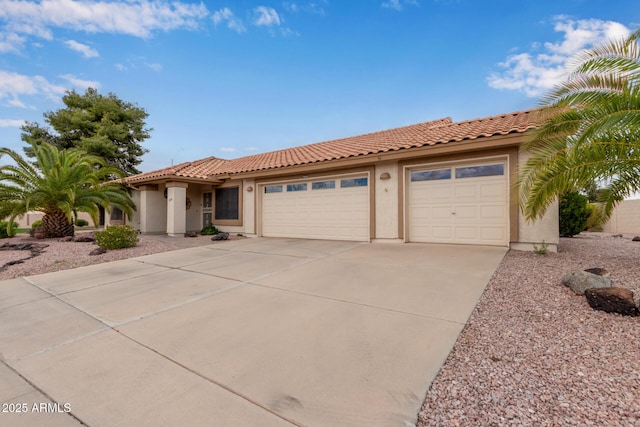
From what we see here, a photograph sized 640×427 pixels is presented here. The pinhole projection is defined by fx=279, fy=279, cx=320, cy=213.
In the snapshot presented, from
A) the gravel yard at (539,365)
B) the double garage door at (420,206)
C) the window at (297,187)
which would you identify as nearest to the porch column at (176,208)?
the double garage door at (420,206)

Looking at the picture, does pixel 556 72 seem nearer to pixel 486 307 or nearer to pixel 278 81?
pixel 486 307

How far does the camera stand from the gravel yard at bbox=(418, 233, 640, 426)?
6.25ft

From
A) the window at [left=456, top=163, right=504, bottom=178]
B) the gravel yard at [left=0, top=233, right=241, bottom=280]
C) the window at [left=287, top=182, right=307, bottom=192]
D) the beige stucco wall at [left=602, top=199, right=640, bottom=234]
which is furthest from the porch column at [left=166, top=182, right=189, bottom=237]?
the beige stucco wall at [left=602, top=199, right=640, bottom=234]

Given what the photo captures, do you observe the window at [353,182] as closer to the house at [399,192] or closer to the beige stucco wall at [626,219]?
the house at [399,192]

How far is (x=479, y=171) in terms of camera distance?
316 inches

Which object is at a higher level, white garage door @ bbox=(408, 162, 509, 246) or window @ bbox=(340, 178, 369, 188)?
window @ bbox=(340, 178, 369, 188)

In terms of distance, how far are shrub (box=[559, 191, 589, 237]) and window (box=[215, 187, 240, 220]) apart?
1323 centimetres

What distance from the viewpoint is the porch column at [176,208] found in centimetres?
1299

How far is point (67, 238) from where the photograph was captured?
34.9 ft

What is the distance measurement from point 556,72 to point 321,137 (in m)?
12.1

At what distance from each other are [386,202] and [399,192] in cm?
53

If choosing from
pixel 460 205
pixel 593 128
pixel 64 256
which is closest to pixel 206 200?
pixel 64 256

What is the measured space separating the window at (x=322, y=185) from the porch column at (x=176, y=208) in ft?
21.7

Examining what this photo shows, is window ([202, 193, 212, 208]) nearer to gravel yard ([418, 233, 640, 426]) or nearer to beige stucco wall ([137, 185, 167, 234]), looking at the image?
beige stucco wall ([137, 185, 167, 234])
